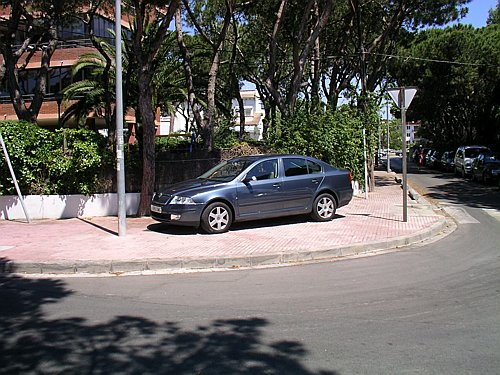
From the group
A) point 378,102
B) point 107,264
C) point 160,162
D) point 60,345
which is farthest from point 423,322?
point 378,102

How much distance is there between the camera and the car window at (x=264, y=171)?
10.3 meters

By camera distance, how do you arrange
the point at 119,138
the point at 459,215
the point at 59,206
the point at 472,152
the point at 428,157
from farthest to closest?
the point at 428,157 < the point at 472,152 < the point at 459,215 < the point at 59,206 < the point at 119,138

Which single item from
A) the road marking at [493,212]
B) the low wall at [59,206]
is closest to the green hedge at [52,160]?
the low wall at [59,206]

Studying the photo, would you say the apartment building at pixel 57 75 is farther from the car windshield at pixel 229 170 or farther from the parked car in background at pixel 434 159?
the parked car in background at pixel 434 159

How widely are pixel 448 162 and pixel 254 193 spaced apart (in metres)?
28.2

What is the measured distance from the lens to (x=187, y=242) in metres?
9.08

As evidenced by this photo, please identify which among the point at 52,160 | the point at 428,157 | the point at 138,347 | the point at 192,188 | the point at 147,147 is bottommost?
the point at 138,347

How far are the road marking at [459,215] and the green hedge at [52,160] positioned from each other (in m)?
9.39

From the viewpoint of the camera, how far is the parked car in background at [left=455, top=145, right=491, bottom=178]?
27081 millimetres

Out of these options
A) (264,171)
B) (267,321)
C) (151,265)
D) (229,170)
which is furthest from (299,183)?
(267,321)

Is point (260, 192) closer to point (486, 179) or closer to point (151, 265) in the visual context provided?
point (151, 265)

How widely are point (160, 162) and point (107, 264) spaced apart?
6.34 m

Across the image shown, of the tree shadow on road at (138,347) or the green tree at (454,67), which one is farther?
the green tree at (454,67)

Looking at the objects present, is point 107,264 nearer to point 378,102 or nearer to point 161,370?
point 161,370
